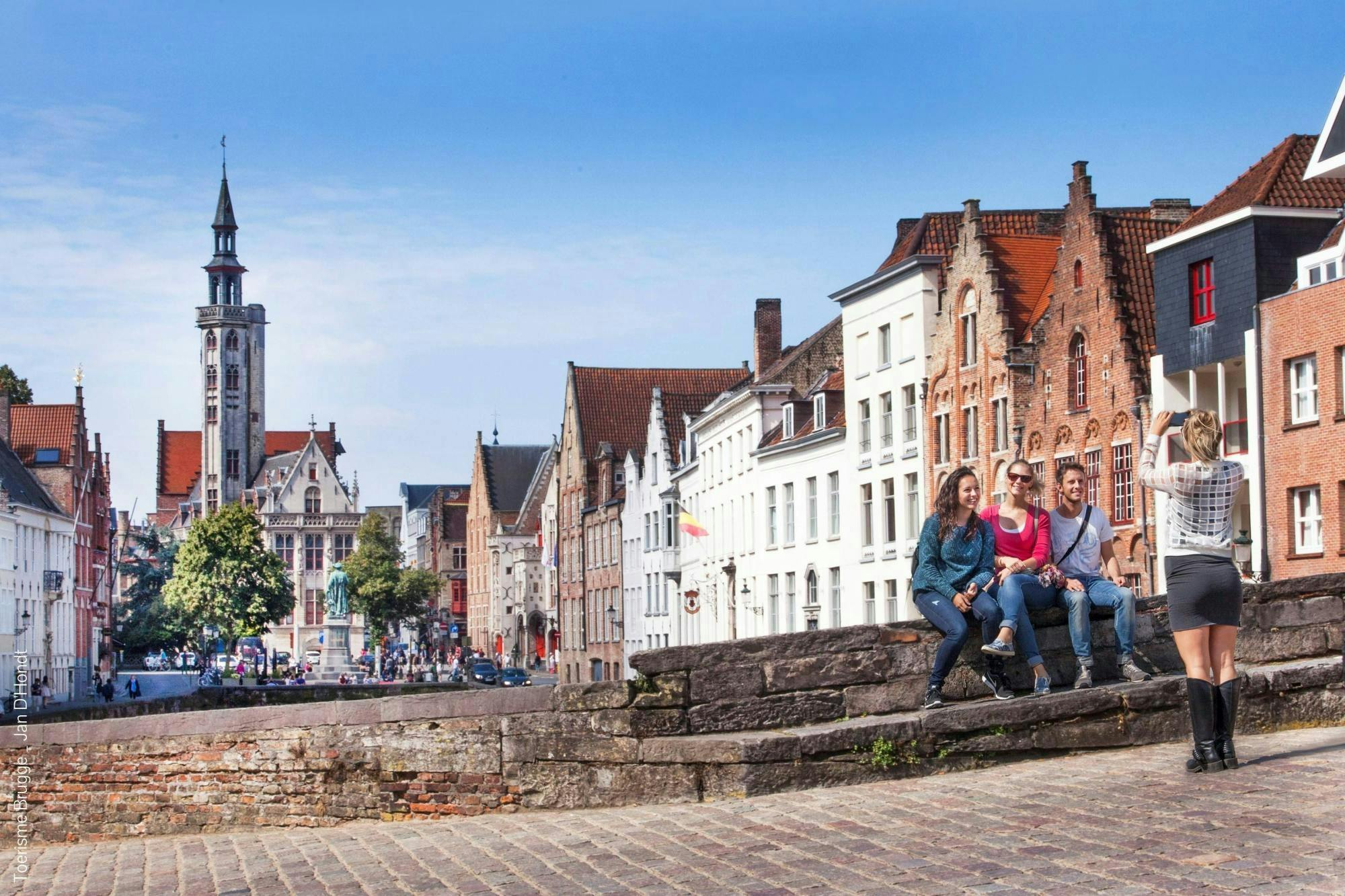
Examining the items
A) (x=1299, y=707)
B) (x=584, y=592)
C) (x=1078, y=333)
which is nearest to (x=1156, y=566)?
(x=1078, y=333)

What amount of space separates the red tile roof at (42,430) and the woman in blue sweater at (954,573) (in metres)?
87.2

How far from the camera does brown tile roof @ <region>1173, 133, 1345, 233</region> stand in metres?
40.4

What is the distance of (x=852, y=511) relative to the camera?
55312 millimetres

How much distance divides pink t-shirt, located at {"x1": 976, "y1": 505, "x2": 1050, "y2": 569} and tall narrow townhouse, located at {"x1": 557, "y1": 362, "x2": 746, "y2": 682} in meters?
70.4

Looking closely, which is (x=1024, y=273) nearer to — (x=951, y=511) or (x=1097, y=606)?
(x=1097, y=606)

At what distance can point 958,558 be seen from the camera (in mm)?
13617

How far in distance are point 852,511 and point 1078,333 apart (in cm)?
1271

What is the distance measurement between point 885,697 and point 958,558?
126 centimetres

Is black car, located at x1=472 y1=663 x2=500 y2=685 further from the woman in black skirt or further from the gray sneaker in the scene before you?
the woman in black skirt

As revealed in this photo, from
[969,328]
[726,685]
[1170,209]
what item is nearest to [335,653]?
[969,328]

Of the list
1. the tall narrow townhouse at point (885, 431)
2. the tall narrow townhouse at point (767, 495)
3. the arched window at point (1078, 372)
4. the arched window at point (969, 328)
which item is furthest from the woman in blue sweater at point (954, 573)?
the tall narrow townhouse at point (767, 495)

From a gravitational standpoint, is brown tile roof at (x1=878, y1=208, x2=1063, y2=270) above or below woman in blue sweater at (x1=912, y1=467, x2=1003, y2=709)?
above

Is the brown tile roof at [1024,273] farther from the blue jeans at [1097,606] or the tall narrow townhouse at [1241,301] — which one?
the blue jeans at [1097,606]

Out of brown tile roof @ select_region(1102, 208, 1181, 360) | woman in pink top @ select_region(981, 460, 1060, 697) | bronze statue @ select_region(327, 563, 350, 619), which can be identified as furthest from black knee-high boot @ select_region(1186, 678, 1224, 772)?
bronze statue @ select_region(327, 563, 350, 619)
